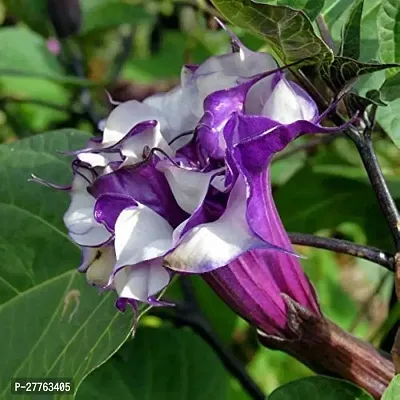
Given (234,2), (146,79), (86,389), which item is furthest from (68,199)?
(146,79)

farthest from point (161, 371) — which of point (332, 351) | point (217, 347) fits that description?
point (332, 351)

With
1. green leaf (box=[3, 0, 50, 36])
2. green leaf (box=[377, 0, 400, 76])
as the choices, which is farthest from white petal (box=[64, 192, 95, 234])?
green leaf (box=[3, 0, 50, 36])

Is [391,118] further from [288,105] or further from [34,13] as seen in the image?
[34,13]

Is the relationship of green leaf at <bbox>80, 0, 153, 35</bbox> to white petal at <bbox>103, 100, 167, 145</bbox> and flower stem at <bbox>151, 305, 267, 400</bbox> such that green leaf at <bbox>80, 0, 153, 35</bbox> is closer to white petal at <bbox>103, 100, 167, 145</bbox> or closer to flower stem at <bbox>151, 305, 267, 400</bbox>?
flower stem at <bbox>151, 305, 267, 400</bbox>

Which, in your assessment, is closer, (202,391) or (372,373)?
(372,373)

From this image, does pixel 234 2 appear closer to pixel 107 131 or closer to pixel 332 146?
pixel 107 131

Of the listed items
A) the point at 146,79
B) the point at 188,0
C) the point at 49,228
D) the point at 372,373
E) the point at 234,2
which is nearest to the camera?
the point at 234,2

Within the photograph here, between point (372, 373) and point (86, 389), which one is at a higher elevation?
point (372, 373)
